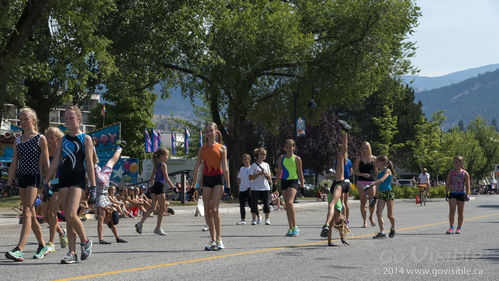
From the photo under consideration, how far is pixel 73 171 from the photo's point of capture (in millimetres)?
7281

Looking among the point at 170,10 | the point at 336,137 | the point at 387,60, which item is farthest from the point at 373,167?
the point at 336,137

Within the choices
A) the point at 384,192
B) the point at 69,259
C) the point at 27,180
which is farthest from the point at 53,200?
the point at 384,192

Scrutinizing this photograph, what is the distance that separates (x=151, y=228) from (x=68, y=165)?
705 cm

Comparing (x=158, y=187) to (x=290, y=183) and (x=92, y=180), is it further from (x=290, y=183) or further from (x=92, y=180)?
(x=92, y=180)

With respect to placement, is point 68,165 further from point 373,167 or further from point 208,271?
point 373,167

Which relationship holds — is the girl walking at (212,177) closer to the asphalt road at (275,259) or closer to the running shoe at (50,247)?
the asphalt road at (275,259)

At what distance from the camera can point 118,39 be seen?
80.4 feet

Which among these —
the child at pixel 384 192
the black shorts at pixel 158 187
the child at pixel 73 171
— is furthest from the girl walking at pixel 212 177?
the child at pixel 384 192

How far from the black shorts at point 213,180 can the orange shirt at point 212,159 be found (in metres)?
0.05

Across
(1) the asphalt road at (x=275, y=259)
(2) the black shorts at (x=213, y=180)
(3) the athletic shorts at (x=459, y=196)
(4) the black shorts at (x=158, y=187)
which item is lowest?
(1) the asphalt road at (x=275, y=259)

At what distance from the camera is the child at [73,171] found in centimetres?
720

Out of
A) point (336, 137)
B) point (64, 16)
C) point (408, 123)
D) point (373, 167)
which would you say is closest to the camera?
point (373, 167)

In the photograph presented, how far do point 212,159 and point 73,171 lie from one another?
2.35 m

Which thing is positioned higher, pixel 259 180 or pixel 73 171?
pixel 73 171
